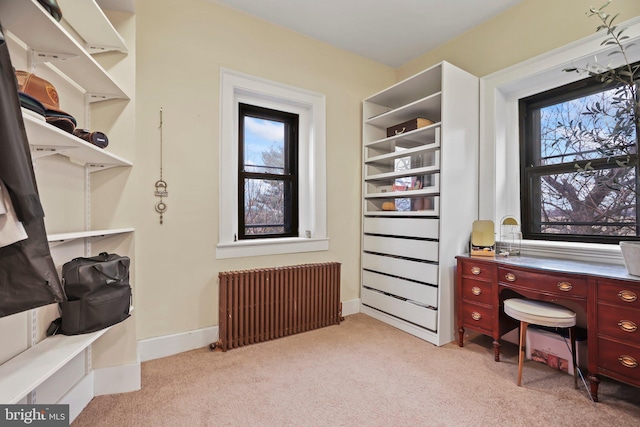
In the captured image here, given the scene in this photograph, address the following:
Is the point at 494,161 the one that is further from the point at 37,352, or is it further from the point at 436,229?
the point at 37,352

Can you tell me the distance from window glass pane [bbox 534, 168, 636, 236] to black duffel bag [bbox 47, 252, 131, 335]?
10.3 feet

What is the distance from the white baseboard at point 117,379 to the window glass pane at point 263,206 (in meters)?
1.38

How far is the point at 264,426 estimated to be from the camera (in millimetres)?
1545

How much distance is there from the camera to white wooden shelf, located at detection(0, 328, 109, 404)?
1.01 metres

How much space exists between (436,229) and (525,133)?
1243mm

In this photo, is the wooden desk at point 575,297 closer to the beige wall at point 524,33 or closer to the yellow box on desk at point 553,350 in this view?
the yellow box on desk at point 553,350

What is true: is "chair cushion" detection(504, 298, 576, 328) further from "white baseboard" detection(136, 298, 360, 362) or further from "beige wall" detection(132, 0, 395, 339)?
"white baseboard" detection(136, 298, 360, 362)

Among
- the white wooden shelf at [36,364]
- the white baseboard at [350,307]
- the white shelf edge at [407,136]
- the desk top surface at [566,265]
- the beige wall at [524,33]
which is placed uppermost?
the beige wall at [524,33]

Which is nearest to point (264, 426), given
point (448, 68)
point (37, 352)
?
point (37, 352)

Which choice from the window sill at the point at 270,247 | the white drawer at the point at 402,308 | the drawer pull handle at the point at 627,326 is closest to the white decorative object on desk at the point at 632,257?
the drawer pull handle at the point at 627,326

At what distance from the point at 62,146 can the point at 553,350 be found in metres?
3.21

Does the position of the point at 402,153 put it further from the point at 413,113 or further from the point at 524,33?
the point at 524,33

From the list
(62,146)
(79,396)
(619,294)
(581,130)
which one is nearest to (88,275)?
(62,146)

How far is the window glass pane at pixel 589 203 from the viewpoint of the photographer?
2152mm
